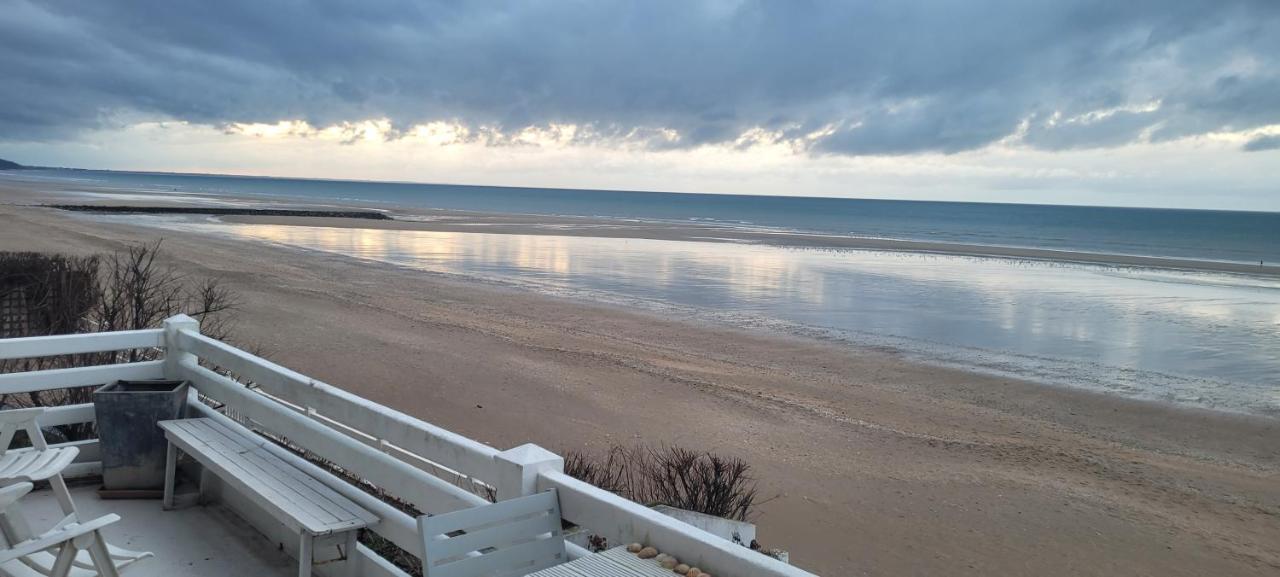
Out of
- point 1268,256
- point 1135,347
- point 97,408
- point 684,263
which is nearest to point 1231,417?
point 1135,347

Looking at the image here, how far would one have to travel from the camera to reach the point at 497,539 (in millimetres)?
2814

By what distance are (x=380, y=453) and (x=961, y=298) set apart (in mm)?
25199

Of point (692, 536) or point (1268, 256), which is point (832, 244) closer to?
point (1268, 256)

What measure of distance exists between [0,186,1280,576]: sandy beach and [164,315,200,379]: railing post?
4.50m

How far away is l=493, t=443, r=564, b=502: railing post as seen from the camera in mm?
2996

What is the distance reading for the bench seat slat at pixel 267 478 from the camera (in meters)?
3.60

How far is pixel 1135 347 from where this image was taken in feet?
61.6

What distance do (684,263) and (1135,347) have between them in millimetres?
18980

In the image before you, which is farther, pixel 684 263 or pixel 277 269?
pixel 684 263

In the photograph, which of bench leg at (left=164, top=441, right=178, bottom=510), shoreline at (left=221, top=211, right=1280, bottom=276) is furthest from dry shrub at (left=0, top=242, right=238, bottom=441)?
shoreline at (left=221, top=211, right=1280, bottom=276)

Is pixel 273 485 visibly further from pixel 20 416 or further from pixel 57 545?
pixel 20 416

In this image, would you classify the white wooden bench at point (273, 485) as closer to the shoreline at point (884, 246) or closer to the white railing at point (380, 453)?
the white railing at point (380, 453)

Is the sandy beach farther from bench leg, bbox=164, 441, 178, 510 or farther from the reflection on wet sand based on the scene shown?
bench leg, bbox=164, 441, 178, 510

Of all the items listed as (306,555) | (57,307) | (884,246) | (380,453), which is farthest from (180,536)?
(884,246)
